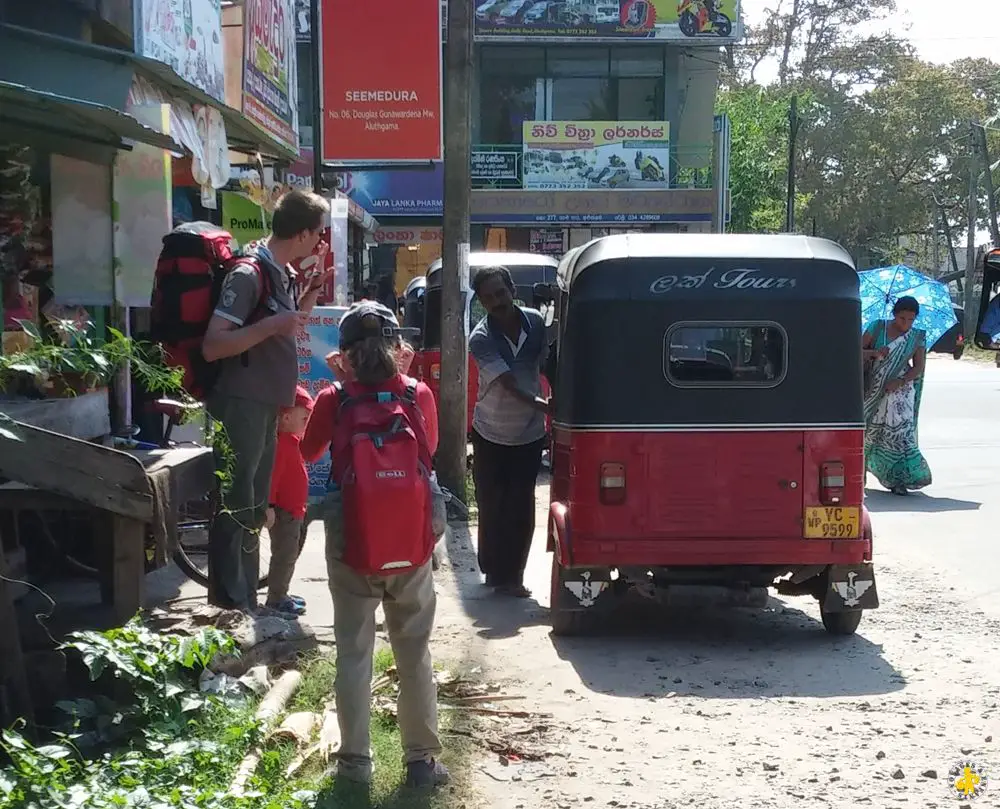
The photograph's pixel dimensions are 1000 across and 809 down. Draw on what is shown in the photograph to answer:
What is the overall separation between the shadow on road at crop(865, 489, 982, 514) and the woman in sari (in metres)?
0.13

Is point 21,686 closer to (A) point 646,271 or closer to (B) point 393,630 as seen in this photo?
(B) point 393,630

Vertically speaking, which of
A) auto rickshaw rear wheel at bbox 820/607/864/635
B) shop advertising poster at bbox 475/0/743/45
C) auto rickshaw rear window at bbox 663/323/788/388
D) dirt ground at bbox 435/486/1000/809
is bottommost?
dirt ground at bbox 435/486/1000/809

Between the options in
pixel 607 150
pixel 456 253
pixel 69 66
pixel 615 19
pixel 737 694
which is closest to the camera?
pixel 737 694

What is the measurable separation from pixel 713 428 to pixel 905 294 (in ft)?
23.5

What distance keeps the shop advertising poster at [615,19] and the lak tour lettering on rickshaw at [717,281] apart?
24.4 meters

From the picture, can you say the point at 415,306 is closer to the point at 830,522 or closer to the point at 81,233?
the point at 81,233

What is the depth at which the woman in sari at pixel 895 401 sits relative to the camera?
12.0m

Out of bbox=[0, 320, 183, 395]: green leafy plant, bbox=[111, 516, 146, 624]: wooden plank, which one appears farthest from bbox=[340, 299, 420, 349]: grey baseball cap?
bbox=[111, 516, 146, 624]: wooden plank

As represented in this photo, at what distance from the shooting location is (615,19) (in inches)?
1171

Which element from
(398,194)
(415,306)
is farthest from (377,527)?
(398,194)

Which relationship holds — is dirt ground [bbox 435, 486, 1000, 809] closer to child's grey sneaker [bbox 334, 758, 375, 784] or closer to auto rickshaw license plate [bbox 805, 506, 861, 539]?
child's grey sneaker [bbox 334, 758, 375, 784]

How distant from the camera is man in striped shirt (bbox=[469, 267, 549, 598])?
7.61 m

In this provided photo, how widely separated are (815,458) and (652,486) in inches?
34.0

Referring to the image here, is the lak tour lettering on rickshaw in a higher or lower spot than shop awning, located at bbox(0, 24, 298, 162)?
lower
